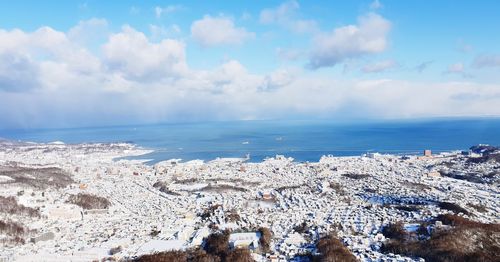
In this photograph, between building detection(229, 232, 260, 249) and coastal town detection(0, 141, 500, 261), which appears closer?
building detection(229, 232, 260, 249)

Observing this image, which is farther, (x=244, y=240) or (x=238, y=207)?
(x=238, y=207)

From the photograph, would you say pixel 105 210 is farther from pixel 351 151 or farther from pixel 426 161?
pixel 351 151

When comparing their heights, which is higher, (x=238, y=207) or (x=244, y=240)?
(x=244, y=240)

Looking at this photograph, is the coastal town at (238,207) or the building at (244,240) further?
the coastal town at (238,207)

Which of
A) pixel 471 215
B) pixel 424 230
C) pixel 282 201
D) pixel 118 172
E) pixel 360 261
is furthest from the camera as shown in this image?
pixel 118 172

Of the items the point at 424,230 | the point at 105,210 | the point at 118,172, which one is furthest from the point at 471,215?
the point at 118,172

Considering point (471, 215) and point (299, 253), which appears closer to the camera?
point (299, 253)

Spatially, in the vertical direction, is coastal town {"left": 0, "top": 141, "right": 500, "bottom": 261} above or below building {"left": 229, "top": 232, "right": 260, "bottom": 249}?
below

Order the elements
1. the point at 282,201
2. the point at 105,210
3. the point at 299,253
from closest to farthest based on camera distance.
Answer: the point at 299,253 → the point at 105,210 → the point at 282,201
